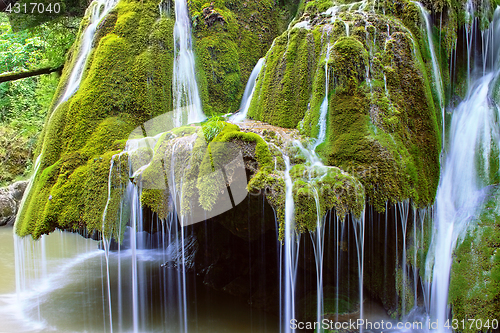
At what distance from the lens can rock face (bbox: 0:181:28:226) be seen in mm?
12847

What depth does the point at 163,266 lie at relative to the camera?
9000 mm

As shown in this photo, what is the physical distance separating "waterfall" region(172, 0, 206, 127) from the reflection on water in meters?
3.78

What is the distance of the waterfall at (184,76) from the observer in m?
8.20

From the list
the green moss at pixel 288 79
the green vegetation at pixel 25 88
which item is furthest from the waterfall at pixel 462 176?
the green vegetation at pixel 25 88

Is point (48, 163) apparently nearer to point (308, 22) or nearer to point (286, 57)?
point (286, 57)

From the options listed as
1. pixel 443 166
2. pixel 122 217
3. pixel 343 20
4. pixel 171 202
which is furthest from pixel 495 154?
pixel 122 217

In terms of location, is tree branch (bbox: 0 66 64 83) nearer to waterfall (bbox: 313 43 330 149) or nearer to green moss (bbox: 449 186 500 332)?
waterfall (bbox: 313 43 330 149)

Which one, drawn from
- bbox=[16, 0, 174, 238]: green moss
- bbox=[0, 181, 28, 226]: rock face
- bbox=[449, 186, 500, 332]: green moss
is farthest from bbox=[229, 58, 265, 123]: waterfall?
bbox=[0, 181, 28, 226]: rock face

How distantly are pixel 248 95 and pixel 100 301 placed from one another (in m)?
5.98

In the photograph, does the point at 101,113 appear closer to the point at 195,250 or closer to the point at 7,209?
the point at 195,250

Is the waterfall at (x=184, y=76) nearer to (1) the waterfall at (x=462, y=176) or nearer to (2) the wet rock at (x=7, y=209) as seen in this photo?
(1) the waterfall at (x=462, y=176)

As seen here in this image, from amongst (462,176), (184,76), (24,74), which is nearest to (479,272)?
(462,176)

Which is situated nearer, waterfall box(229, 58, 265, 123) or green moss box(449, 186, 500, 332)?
green moss box(449, 186, 500, 332)

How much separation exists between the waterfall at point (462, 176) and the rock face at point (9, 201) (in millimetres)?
14616
